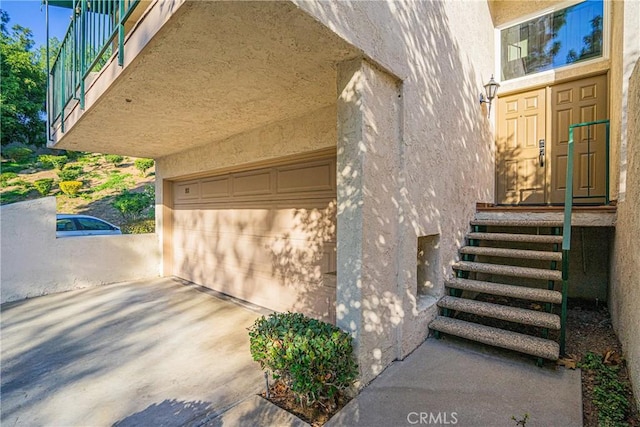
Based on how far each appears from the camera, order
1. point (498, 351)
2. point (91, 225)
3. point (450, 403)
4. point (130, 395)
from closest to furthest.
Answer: point (450, 403), point (130, 395), point (498, 351), point (91, 225)

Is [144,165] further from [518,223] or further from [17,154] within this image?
[518,223]

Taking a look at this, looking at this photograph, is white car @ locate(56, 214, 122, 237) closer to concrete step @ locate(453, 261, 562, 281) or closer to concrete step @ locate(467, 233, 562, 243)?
concrete step @ locate(453, 261, 562, 281)

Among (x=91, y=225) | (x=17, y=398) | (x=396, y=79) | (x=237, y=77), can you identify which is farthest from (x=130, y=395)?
(x=91, y=225)

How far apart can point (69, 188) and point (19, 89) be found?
579 cm

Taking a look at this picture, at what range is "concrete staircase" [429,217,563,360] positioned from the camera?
106 inches

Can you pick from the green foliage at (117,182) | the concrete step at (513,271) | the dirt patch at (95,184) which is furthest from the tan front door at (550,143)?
the green foliage at (117,182)

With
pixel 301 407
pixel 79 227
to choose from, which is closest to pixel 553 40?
pixel 301 407

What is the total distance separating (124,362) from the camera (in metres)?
2.98

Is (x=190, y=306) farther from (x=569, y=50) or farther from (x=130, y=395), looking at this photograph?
(x=569, y=50)

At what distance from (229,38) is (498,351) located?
11.2 ft

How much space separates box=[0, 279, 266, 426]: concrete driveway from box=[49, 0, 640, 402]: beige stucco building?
1034 mm

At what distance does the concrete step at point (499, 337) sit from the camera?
252 centimetres

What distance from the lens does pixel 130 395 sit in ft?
8.01

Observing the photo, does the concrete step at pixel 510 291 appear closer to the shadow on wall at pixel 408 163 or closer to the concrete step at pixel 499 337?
the shadow on wall at pixel 408 163
